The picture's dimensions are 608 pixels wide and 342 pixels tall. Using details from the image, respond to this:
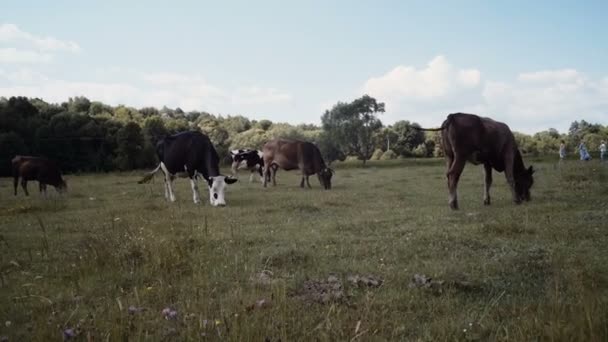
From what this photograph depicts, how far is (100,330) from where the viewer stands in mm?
4215

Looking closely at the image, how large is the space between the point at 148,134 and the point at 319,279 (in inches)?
2642

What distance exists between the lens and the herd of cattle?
14156 millimetres

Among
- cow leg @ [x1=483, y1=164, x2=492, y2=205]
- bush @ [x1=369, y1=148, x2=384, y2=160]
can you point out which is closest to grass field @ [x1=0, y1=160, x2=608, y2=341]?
cow leg @ [x1=483, y1=164, x2=492, y2=205]

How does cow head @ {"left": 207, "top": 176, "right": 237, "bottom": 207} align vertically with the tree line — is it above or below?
below

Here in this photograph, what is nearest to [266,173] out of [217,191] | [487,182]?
[217,191]

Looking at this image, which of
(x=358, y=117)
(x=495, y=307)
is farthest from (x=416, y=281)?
(x=358, y=117)

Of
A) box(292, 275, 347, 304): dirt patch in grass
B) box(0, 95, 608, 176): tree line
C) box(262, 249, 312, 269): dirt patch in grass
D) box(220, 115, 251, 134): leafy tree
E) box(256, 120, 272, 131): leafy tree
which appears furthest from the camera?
box(256, 120, 272, 131): leafy tree

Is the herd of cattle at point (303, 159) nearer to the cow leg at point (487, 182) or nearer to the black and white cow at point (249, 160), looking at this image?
the cow leg at point (487, 182)

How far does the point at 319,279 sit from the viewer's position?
636 cm

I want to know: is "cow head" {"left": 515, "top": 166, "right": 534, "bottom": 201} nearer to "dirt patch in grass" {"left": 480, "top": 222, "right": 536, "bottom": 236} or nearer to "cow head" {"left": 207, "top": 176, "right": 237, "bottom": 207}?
"dirt patch in grass" {"left": 480, "top": 222, "right": 536, "bottom": 236}

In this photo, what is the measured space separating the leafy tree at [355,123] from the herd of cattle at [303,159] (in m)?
52.8

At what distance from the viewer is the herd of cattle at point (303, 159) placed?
1416 centimetres

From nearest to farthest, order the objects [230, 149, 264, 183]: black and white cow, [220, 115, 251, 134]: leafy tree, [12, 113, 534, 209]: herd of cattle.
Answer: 1. [12, 113, 534, 209]: herd of cattle
2. [230, 149, 264, 183]: black and white cow
3. [220, 115, 251, 134]: leafy tree

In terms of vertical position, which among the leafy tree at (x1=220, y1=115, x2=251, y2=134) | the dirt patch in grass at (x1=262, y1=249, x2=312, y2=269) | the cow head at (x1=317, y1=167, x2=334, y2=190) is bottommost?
the dirt patch in grass at (x1=262, y1=249, x2=312, y2=269)
